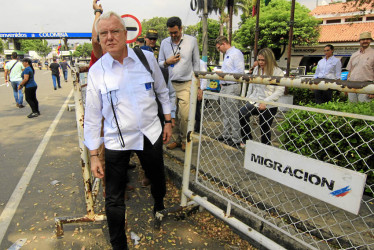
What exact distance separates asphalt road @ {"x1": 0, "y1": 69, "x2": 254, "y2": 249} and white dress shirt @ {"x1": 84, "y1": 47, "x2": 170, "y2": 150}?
99cm

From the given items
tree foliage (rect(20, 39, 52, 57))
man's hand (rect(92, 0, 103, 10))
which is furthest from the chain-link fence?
tree foliage (rect(20, 39, 52, 57))

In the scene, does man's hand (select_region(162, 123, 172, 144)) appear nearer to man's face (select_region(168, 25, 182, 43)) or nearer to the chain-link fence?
the chain-link fence

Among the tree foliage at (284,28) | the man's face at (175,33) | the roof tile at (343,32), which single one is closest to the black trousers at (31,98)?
the man's face at (175,33)

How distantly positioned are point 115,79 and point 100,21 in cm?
44

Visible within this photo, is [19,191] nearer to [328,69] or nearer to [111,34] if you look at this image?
[111,34]

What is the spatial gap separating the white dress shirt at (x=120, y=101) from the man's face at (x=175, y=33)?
175 centimetres

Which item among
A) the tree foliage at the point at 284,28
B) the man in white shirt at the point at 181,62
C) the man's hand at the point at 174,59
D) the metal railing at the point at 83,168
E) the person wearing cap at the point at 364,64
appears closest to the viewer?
the metal railing at the point at 83,168

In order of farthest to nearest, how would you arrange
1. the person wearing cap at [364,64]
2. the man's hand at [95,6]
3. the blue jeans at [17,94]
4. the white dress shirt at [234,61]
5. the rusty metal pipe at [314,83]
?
1. the blue jeans at [17,94]
2. the person wearing cap at [364,64]
3. the white dress shirt at [234,61]
4. the man's hand at [95,6]
5. the rusty metal pipe at [314,83]

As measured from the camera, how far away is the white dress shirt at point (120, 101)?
2090 millimetres

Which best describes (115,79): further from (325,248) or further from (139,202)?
(325,248)

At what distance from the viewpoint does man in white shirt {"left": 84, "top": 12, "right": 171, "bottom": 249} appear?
207 centimetres

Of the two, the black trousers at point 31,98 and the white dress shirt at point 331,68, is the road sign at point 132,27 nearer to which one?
the white dress shirt at point 331,68

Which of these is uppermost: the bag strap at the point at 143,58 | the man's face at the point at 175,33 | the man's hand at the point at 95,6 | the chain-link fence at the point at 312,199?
the man's hand at the point at 95,6

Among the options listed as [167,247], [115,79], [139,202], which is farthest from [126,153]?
[139,202]
